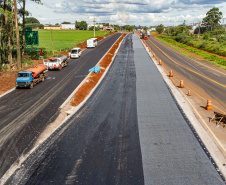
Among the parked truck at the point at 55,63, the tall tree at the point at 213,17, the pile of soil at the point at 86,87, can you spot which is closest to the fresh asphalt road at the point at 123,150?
the pile of soil at the point at 86,87

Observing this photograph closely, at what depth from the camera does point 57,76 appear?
89.0ft

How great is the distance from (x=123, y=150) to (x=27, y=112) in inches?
358

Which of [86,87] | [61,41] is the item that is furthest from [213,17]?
[86,87]

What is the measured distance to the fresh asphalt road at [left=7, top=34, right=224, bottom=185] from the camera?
29.1ft

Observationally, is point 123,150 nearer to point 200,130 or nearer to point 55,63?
point 200,130

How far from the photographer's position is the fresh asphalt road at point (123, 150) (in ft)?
29.1

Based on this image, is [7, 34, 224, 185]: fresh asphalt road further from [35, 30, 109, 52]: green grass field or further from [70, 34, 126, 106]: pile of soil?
[35, 30, 109, 52]: green grass field

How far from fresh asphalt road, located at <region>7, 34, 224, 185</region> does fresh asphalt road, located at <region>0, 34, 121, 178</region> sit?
4.50 ft

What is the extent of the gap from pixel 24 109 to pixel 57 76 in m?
11.4

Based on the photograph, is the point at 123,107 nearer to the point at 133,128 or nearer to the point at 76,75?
the point at 133,128

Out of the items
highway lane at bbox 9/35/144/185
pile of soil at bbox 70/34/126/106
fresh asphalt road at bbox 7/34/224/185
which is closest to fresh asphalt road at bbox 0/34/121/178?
pile of soil at bbox 70/34/126/106

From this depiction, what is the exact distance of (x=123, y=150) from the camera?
427 inches

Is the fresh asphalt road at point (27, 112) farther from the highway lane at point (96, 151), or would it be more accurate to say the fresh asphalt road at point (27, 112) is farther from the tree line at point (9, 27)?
the tree line at point (9, 27)

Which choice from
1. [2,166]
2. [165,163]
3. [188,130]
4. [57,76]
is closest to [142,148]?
[165,163]
